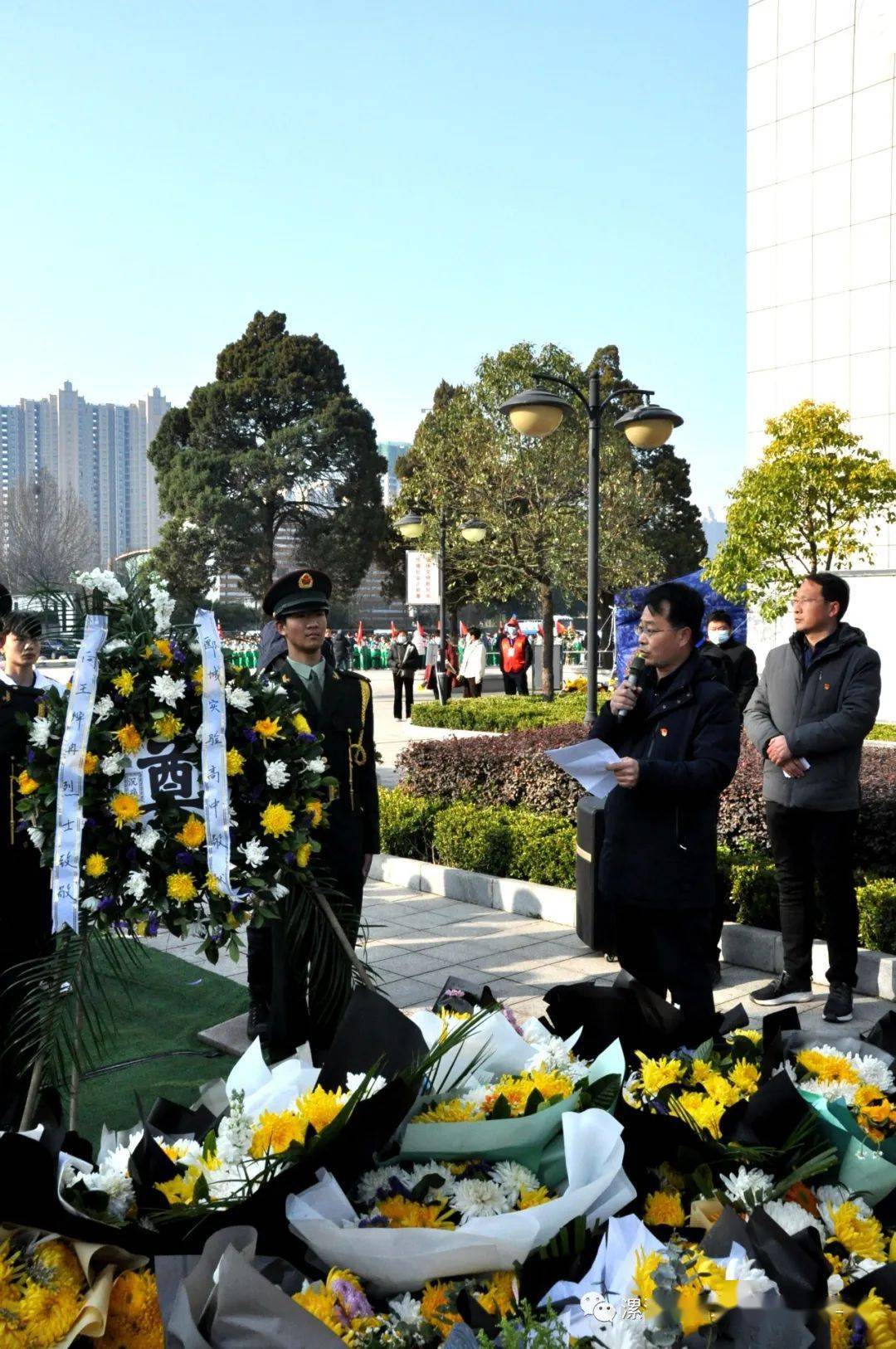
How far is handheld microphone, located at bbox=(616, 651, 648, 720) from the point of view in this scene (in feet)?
14.1

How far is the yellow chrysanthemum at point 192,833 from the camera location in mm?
3119

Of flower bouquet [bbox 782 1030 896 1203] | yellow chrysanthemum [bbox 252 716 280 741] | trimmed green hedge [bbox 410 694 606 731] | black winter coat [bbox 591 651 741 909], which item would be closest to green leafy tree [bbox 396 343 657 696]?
trimmed green hedge [bbox 410 694 606 731]

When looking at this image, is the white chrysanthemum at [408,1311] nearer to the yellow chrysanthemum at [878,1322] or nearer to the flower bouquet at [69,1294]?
the flower bouquet at [69,1294]

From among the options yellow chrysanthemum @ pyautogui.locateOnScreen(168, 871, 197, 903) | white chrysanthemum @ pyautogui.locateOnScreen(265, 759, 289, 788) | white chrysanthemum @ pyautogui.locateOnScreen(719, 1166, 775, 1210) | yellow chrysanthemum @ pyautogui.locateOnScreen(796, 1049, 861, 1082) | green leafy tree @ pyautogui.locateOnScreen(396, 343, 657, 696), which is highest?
green leafy tree @ pyautogui.locateOnScreen(396, 343, 657, 696)

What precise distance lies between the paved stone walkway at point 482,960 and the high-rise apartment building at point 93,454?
136 m

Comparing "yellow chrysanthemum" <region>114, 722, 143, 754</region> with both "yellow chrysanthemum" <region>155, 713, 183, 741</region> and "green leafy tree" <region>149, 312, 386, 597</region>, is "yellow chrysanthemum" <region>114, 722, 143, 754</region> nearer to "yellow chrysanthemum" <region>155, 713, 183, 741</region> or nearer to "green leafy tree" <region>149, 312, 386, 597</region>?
"yellow chrysanthemum" <region>155, 713, 183, 741</region>

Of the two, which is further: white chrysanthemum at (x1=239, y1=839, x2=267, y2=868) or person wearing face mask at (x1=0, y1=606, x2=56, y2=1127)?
person wearing face mask at (x1=0, y1=606, x2=56, y2=1127)

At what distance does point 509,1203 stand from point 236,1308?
399 mm

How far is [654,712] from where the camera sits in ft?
13.8

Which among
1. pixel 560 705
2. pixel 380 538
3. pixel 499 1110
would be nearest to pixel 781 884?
pixel 499 1110

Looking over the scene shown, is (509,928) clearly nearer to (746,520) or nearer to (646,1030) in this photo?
(646,1030)

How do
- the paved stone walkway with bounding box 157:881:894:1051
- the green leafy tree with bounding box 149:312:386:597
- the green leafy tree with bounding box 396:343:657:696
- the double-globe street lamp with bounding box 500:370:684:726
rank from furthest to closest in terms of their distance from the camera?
the green leafy tree with bounding box 149:312:386:597 < the green leafy tree with bounding box 396:343:657:696 < the double-globe street lamp with bounding box 500:370:684:726 < the paved stone walkway with bounding box 157:881:894:1051

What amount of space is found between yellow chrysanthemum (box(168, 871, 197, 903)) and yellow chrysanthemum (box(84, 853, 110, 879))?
0.17 metres

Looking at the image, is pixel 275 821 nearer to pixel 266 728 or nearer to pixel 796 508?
pixel 266 728
